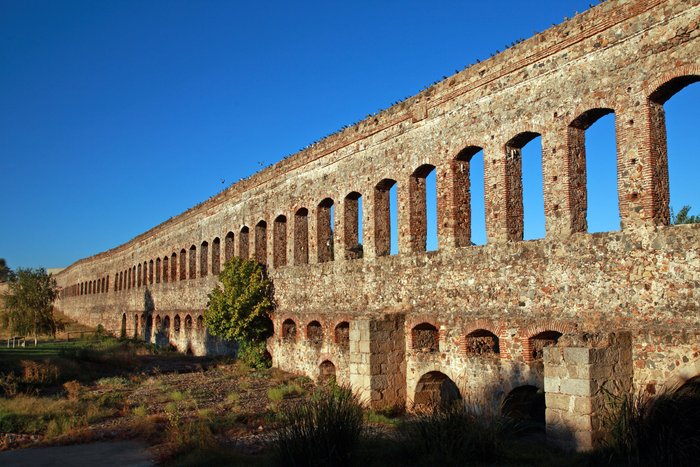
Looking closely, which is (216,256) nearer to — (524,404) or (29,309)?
(29,309)

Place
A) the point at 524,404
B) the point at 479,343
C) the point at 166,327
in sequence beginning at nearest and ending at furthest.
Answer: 1. the point at 524,404
2. the point at 479,343
3. the point at 166,327

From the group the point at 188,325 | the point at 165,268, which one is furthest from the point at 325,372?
the point at 165,268

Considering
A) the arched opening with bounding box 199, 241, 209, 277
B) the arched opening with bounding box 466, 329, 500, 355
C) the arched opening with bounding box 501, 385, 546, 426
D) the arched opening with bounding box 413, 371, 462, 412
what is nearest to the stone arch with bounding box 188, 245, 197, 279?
the arched opening with bounding box 199, 241, 209, 277

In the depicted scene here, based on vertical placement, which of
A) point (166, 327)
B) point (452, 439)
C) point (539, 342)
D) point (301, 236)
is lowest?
point (452, 439)

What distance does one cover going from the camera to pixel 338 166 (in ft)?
61.8

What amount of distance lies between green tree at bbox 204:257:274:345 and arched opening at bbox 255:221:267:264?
924 millimetres

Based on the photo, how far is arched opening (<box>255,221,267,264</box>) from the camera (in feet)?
78.3

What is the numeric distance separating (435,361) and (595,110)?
21.6 ft

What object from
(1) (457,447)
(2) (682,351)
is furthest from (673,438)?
(1) (457,447)

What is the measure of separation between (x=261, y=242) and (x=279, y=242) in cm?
178

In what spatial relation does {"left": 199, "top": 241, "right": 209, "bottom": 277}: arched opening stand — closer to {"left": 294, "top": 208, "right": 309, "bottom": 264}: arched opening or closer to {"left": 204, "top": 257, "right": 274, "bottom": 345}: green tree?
{"left": 204, "top": 257, "right": 274, "bottom": 345}: green tree

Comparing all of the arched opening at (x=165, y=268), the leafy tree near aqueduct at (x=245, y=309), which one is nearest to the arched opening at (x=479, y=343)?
the leafy tree near aqueduct at (x=245, y=309)

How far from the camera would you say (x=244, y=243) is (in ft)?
84.1

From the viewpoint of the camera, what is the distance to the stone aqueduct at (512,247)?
9945 mm
